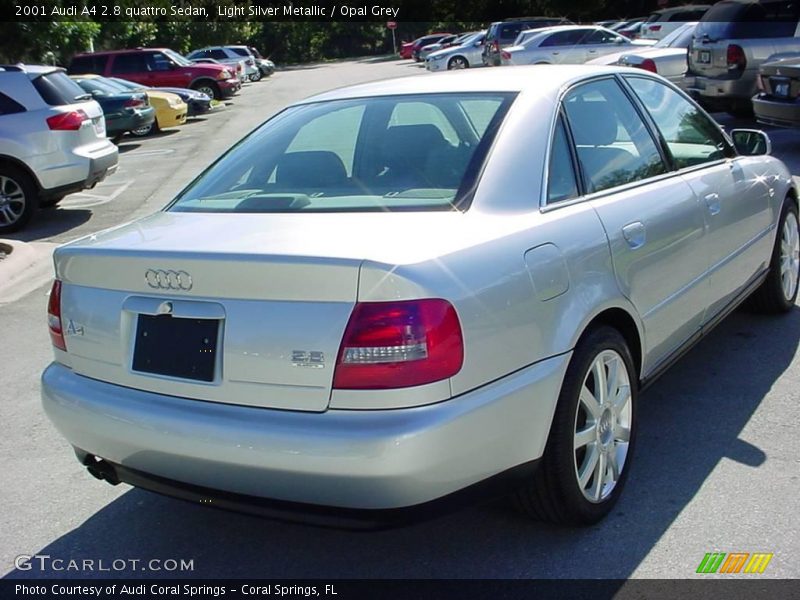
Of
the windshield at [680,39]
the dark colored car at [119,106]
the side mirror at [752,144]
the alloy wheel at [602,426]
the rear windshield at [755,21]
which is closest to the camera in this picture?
the alloy wheel at [602,426]

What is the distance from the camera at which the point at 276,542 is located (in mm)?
3400

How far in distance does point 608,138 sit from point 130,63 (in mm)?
24753

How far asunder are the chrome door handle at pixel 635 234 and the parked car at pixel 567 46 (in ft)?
66.9

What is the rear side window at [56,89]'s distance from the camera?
1041 cm

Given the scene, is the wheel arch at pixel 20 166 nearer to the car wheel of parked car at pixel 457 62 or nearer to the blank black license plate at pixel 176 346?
the blank black license plate at pixel 176 346

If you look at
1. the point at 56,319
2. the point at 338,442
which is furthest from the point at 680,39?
the point at 338,442

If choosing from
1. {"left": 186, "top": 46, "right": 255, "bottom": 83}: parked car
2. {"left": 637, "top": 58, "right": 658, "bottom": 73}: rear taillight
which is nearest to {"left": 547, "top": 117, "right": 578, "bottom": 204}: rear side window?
{"left": 637, "top": 58, "right": 658, "bottom": 73}: rear taillight

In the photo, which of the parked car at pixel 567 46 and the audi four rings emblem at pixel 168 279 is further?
the parked car at pixel 567 46

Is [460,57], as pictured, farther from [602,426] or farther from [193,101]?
[602,426]

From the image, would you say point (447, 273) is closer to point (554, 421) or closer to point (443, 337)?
point (443, 337)

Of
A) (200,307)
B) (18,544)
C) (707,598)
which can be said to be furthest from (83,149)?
(707,598)

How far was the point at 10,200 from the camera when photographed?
1036 centimetres

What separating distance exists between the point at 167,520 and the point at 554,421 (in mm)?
1649

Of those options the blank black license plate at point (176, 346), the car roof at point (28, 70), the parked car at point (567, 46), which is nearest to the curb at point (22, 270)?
the car roof at point (28, 70)
